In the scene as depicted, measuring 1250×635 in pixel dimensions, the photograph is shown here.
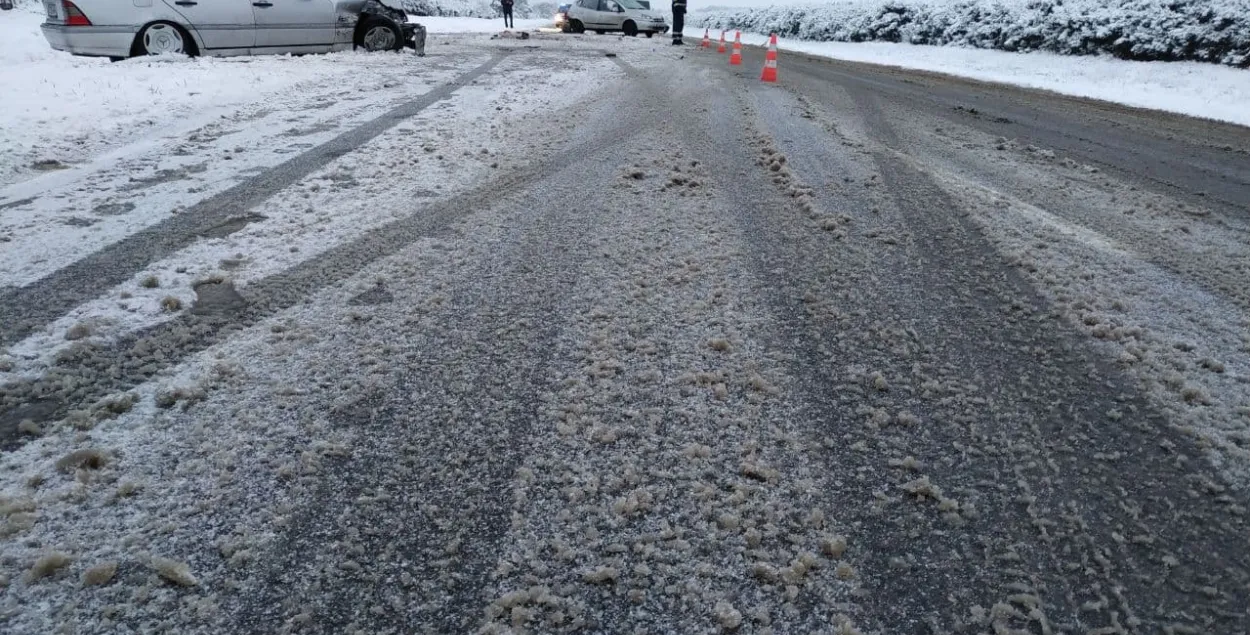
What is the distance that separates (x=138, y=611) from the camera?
1.23 m

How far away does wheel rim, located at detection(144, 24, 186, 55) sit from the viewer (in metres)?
8.20

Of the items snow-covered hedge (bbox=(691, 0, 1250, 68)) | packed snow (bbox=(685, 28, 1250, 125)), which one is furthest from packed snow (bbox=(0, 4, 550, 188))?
snow-covered hedge (bbox=(691, 0, 1250, 68))

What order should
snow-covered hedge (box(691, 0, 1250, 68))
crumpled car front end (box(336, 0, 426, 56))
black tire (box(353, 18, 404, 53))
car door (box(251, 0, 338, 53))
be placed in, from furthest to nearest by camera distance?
1. snow-covered hedge (box(691, 0, 1250, 68))
2. black tire (box(353, 18, 404, 53))
3. crumpled car front end (box(336, 0, 426, 56))
4. car door (box(251, 0, 338, 53))

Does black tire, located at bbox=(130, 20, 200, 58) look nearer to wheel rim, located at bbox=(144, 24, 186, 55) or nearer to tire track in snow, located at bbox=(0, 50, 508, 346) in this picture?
wheel rim, located at bbox=(144, 24, 186, 55)

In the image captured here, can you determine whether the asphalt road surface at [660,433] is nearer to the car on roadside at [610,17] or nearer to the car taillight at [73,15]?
the car taillight at [73,15]

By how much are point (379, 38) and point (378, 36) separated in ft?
0.11

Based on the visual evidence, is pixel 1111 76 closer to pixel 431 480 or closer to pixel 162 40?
pixel 431 480

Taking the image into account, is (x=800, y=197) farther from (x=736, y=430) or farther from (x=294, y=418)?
(x=294, y=418)

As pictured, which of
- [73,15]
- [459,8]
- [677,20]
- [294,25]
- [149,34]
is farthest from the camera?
[459,8]

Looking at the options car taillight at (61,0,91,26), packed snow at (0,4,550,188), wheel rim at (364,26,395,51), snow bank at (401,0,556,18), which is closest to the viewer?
packed snow at (0,4,550,188)

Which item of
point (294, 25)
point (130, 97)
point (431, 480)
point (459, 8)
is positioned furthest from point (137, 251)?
point (459, 8)

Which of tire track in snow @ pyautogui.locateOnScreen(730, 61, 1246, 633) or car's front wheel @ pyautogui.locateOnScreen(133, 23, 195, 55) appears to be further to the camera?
car's front wheel @ pyautogui.locateOnScreen(133, 23, 195, 55)

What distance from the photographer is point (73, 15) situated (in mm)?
7605

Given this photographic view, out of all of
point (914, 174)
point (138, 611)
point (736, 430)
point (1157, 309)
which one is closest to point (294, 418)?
point (138, 611)
